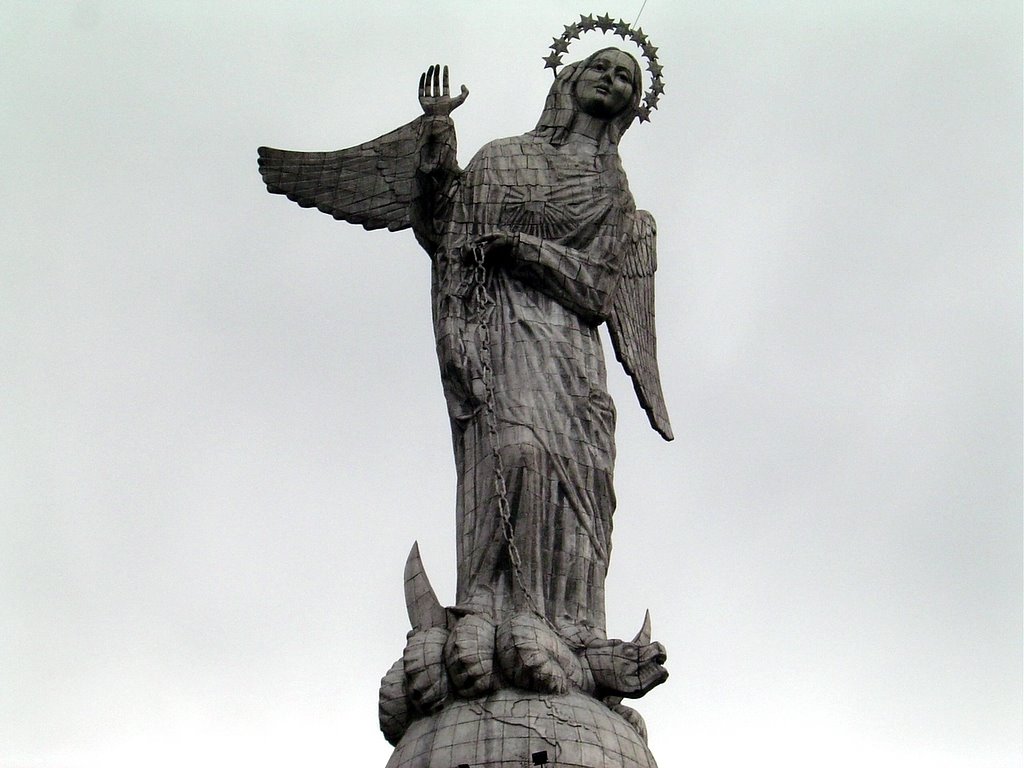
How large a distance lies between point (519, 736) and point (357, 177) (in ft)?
28.4

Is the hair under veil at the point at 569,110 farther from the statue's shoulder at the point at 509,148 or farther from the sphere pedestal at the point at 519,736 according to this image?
the sphere pedestal at the point at 519,736

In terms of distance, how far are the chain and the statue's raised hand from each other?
1.66 metres

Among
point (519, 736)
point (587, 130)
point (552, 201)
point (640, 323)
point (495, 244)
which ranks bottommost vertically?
point (519, 736)

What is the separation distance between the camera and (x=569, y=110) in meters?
24.8

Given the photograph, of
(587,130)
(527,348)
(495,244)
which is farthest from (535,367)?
(587,130)

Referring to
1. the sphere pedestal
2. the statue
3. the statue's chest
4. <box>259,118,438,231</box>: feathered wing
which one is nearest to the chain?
the statue

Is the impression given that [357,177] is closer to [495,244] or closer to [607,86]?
[495,244]

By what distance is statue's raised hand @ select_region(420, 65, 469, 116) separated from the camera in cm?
2256

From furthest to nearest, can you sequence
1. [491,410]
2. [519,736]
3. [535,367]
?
[535,367]
[491,410]
[519,736]

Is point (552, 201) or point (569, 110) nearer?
point (552, 201)

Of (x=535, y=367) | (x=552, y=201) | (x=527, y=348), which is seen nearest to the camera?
(x=535, y=367)

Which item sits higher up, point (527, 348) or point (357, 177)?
point (357, 177)

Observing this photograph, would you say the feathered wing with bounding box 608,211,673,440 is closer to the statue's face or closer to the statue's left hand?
the statue's face

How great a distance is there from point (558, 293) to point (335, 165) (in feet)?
12.8
